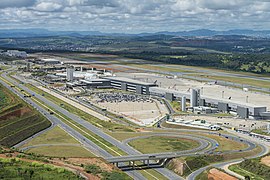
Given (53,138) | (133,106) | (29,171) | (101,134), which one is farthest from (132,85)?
(29,171)

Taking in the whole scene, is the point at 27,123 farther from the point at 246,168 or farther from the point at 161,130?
the point at 246,168

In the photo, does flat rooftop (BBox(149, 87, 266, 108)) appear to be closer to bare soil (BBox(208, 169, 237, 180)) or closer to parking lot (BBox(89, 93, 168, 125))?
parking lot (BBox(89, 93, 168, 125))

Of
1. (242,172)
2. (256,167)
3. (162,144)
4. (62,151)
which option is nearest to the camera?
(242,172)

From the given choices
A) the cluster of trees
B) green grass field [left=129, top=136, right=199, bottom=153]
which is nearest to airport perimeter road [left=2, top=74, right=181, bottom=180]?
green grass field [left=129, top=136, right=199, bottom=153]

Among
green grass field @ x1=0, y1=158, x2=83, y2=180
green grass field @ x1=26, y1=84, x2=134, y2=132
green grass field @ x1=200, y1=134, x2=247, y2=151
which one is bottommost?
green grass field @ x1=26, y1=84, x2=134, y2=132

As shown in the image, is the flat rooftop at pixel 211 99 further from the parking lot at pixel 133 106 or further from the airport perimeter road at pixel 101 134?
the airport perimeter road at pixel 101 134

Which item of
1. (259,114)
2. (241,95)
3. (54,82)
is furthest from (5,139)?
(54,82)

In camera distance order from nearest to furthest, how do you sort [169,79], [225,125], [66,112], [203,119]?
1. [225,125]
2. [203,119]
3. [66,112]
4. [169,79]

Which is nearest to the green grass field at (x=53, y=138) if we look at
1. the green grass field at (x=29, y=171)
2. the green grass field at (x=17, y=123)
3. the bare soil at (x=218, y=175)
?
the green grass field at (x=17, y=123)

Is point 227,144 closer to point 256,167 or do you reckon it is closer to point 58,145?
point 256,167
